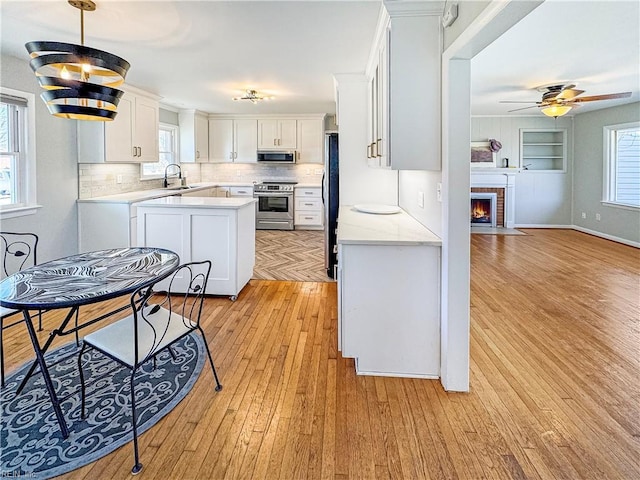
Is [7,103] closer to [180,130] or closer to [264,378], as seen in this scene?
[264,378]

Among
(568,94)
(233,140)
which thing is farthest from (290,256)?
Answer: (568,94)

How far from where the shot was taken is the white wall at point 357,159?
4133 mm

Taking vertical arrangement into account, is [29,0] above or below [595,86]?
below

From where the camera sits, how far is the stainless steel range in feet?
26.4

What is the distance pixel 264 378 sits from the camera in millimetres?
2424

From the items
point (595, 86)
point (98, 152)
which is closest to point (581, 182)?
point (595, 86)

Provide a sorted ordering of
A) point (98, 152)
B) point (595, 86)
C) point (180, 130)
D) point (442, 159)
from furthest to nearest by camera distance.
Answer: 1. point (180, 130)
2. point (595, 86)
3. point (98, 152)
4. point (442, 159)

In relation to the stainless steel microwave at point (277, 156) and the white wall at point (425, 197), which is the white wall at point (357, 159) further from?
the stainless steel microwave at point (277, 156)

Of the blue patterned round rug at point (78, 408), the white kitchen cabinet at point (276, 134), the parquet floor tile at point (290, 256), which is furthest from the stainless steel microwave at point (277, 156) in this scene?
the blue patterned round rug at point (78, 408)

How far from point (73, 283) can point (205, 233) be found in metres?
1.88

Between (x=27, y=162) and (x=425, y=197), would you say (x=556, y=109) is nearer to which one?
(x=425, y=197)

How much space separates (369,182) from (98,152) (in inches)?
123

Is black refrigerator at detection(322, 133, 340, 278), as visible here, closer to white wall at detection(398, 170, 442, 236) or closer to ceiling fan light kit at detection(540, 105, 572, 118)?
white wall at detection(398, 170, 442, 236)

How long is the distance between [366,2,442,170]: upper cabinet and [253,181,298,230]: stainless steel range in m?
5.79
